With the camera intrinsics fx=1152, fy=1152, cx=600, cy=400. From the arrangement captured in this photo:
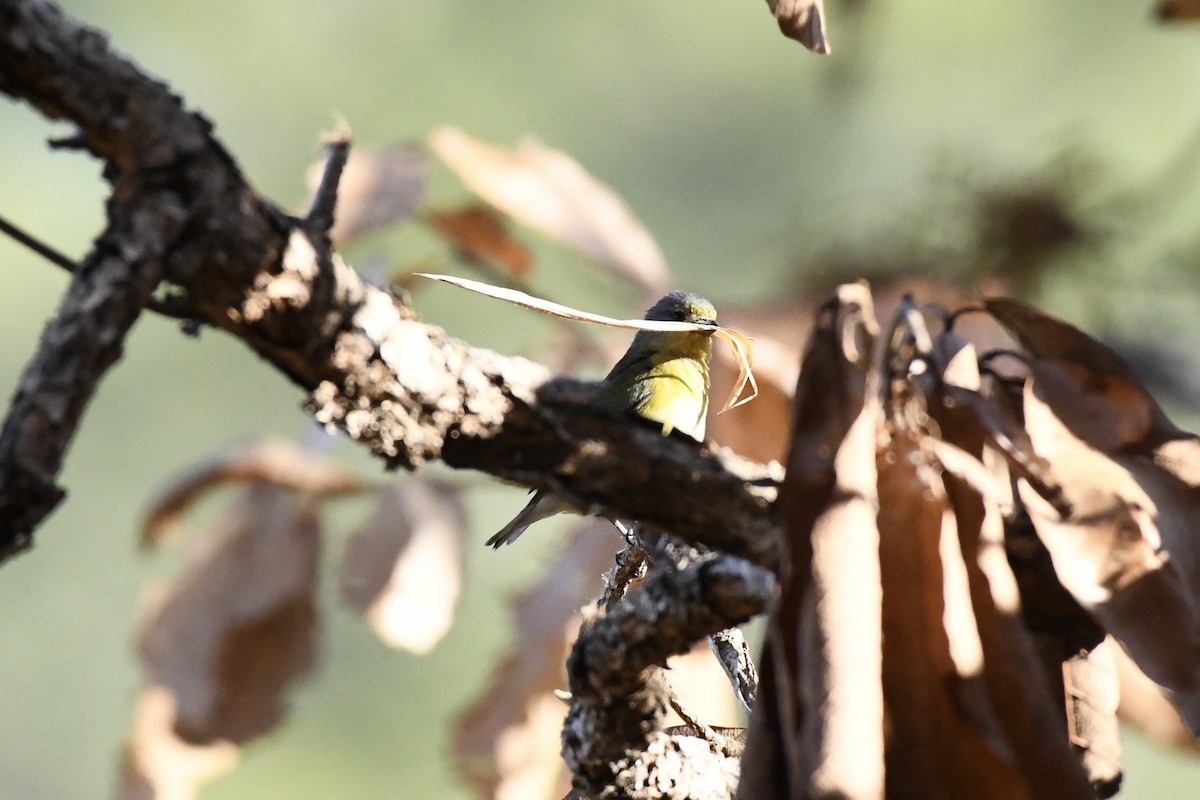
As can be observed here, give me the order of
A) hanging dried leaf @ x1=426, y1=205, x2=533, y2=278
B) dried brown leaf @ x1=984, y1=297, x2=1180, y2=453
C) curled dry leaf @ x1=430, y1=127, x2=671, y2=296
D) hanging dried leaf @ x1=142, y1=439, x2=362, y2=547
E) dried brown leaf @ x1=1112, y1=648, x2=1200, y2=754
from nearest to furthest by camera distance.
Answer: dried brown leaf @ x1=984, y1=297, x2=1180, y2=453
dried brown leaf @ x1=1112, y1=648, x2=1200, y2=754
hanging dried leaf @ x1=142, y1=439, x2=362, y2=547
curled dry leaf @ x1=430, y1=127, x2=671, y2=296
hanging dried leaf @ x1=426, y1=205, x2=533, y2=278

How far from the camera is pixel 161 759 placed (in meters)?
1.85

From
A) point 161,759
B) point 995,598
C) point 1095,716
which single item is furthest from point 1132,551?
point 161,759

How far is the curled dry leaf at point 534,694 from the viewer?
183cm

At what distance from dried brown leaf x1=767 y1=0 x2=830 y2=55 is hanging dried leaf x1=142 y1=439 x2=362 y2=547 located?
142 cm

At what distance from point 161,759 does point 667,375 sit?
1.04 meters

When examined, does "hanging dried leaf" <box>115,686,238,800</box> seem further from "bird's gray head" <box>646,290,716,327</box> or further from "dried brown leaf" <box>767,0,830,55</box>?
"dried brown leaf" <box>767,0,830,55</box>

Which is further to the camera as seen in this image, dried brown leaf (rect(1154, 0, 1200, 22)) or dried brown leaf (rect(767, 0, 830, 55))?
dried brown leaf (rect(1154, 0, 1200, 22))

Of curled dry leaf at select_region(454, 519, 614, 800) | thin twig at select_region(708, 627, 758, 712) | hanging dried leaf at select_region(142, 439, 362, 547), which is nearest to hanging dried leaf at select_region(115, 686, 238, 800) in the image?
hanging dried leaf at select_region(142, 439, 362, 547)

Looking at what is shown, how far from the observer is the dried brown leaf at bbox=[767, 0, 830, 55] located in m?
0.83

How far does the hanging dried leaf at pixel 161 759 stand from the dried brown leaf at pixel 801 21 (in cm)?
142

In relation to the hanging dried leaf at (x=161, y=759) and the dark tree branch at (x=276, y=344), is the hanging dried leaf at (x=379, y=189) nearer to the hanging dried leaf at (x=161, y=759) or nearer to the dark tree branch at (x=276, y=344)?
the hanging dried leaf at (x=161, y=759)

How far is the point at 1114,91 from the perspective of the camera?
5.45 metres

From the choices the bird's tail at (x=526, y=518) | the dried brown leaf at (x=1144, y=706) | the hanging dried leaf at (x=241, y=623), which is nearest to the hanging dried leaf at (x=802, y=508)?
the dried brown leaf at (x=1144, y=706)

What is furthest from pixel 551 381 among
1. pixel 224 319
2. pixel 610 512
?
pixel 224 319
